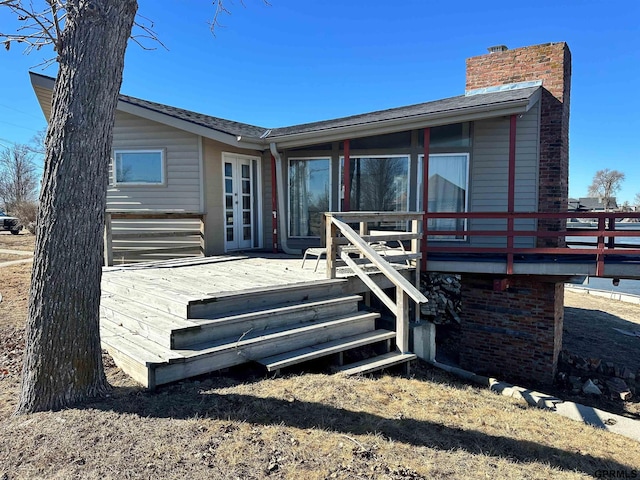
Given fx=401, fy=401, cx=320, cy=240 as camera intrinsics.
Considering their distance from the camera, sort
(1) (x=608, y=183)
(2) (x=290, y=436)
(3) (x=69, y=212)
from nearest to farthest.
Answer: (2) (x=290, y=436) → (3) (x=69, y=212) → (1) (x=608, y=183)

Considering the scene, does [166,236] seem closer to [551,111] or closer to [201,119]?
[201,119]

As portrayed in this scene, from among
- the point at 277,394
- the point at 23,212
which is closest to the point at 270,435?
the point at 277,394

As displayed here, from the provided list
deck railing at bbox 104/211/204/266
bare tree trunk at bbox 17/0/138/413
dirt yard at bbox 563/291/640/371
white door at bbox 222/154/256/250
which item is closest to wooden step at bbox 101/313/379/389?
bare tree trunk at bbox 17/0/138/413

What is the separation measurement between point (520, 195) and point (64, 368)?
7.71 m

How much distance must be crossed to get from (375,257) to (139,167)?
19.9 feet

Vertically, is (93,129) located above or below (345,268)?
above

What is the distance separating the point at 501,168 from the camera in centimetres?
777

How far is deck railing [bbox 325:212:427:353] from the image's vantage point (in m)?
4.31

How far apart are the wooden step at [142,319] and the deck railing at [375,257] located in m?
2.07

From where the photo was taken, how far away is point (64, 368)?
2.88 m

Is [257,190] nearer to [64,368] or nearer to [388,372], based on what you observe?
[388,372]

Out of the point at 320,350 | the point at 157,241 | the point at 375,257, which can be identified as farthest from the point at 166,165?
the point at 320,350

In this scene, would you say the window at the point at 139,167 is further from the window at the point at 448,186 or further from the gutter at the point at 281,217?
the window at the point at 448,186

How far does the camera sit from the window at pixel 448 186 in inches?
315
